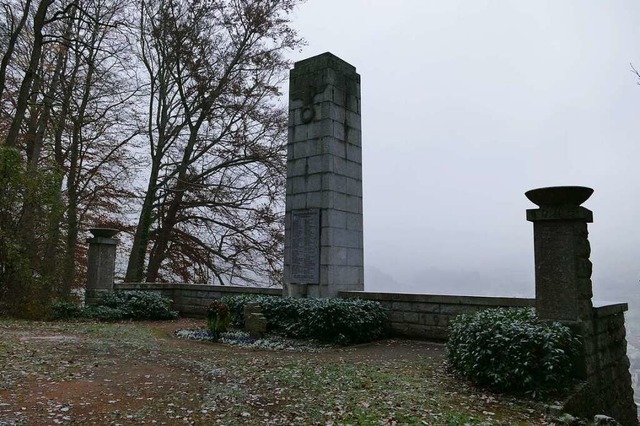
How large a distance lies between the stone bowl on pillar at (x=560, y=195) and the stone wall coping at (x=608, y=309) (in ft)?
4.69

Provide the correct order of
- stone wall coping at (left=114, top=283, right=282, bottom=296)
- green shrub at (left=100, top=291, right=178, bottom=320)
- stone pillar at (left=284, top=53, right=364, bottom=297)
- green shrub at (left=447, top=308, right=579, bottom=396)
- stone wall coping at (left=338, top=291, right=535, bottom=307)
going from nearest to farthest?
1. green shrub at (left=447, top=308, right=579, bottom=396)
2. stone wall coping at (left=338, top=291, right=535, bottom=307)
3. stone pillar at (left=284, top=53, right=364, bottom=297)
4. stone wall coping at (left=114, top=283, right=282, bottom=296)
5. green shrub at (left=100, top=291, right=178, bottom=320)

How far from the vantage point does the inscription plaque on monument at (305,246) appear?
10492 mm

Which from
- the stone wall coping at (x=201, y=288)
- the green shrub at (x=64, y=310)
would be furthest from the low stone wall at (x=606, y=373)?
the green shrub at (x=64, y=310)

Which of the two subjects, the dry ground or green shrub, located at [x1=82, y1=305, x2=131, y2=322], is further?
green shrub, located at [x1=82, y1=305, x2=131, y2=322]

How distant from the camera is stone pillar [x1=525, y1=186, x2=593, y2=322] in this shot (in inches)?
236

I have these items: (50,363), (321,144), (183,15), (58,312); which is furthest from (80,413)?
(183,15)

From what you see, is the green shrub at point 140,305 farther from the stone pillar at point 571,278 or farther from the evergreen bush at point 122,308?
the stone pillar at point 571,278

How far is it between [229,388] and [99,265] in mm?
9524

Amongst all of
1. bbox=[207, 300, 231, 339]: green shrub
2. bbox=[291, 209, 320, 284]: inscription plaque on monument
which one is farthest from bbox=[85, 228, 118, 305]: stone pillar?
bbox=[291, 209, 320, 284]: inscription plaque on monument

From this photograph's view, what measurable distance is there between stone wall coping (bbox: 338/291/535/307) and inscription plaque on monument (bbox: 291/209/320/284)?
822mm

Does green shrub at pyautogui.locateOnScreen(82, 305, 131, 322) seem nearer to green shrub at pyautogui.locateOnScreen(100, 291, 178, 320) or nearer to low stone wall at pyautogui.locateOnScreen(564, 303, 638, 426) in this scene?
green shrub at pyautogui.locateOnScreen(100, 291, 178, 320)

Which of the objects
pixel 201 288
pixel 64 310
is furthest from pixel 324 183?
pixel 64 310

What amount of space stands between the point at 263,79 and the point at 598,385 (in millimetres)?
16069

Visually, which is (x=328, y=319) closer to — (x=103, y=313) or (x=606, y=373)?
(x=606, y=373)
